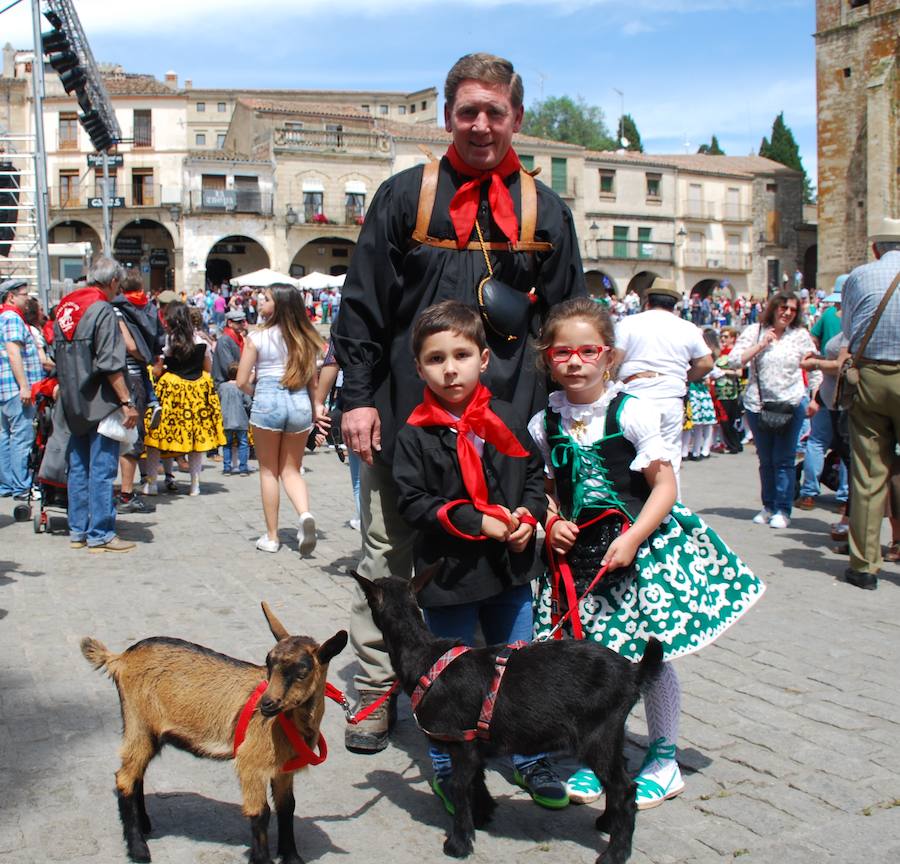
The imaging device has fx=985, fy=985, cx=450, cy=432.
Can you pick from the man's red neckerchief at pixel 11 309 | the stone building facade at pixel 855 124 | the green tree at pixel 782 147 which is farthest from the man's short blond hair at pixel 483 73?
the green tree at pixel 782 147

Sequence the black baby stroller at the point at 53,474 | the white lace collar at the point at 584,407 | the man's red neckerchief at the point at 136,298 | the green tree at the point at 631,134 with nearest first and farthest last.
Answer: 1. the white lace collar at the point at 584,407
2. the black baby stroller at the point at 53,474
3. the man's red neckerchief at the point at 136,298
4. the green tree at the point at 631,134

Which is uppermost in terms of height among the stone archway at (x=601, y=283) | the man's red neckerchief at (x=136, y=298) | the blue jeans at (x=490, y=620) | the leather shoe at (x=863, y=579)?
the stone archway at (x=601, y=283)

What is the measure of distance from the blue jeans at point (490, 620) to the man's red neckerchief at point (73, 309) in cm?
487

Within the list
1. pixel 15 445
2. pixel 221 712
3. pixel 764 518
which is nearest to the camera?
pixel 221 712

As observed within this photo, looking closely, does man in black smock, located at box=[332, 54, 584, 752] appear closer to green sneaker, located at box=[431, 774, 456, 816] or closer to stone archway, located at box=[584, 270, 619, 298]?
green sneaker, located at box=[431, 774, 456, 816]

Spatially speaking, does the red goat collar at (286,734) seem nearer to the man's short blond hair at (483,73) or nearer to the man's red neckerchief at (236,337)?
the man's short blond hair at (483,73)

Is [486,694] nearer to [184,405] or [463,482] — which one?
[463,482]

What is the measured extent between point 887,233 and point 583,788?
462cm

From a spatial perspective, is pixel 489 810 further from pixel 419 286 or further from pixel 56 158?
pixel 56 158

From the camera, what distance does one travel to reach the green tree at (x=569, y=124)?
87.6 metres

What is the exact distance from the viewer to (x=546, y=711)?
9.41 ft

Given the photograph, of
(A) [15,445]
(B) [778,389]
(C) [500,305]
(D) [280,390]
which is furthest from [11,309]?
(C) [500,305]

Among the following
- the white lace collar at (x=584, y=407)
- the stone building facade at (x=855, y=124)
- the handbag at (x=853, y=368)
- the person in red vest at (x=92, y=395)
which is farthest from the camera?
the stone building facade at (x=855, y=124)

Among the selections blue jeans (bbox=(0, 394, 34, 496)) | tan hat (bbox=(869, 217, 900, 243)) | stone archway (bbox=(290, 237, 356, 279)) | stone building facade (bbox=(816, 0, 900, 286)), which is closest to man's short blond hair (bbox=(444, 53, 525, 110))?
tan hat (bbox=(869, 217, 900, 243))
